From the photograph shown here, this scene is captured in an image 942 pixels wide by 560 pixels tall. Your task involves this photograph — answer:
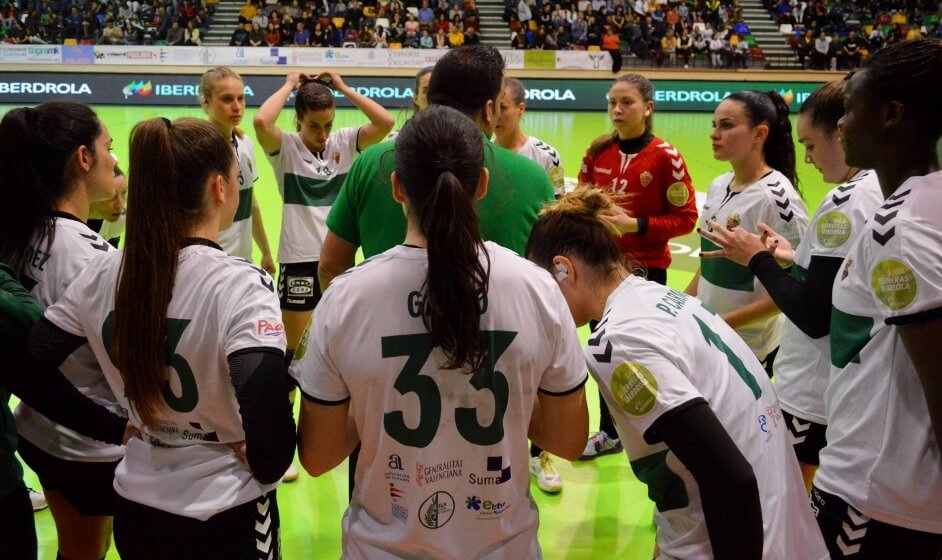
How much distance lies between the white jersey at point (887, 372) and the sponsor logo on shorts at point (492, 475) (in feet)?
3.22

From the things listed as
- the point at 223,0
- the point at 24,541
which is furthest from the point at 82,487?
the point at 223,0

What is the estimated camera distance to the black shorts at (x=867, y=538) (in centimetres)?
213

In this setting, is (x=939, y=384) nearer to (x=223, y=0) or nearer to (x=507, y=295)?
(x=507, y=295)

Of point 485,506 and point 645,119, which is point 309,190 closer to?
point 645,119

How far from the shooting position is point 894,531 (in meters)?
2.13

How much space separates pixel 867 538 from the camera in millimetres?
2162

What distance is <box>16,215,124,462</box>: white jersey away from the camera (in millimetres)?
2527

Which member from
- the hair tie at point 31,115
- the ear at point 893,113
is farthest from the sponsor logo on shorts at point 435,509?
the hair tie at point 31,115

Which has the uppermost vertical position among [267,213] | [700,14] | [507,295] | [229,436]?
[700,14]

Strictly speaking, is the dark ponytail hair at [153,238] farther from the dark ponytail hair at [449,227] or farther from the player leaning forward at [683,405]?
the player leaning forward at [683,405]

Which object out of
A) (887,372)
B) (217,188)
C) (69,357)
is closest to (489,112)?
(217,188)

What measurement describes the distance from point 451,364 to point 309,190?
3.58 metres

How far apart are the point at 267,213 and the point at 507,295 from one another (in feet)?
27.1

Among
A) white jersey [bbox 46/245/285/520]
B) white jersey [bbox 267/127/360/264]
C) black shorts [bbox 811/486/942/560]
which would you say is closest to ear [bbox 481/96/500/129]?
white jersey [bbox 46/245/285/520]
